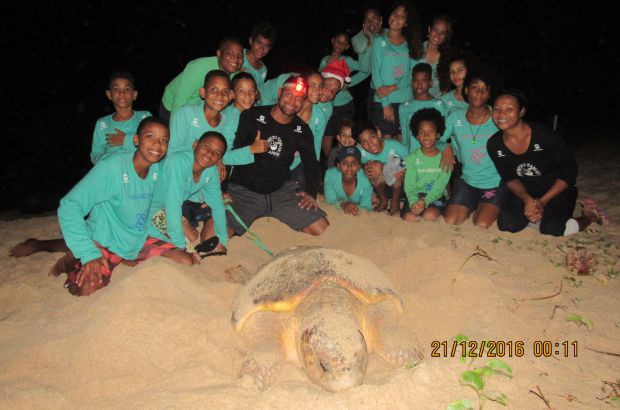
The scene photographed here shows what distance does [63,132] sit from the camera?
12367 mm

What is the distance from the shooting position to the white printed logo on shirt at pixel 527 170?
9.76 ft

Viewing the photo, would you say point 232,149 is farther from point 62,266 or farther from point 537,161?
point 537,161

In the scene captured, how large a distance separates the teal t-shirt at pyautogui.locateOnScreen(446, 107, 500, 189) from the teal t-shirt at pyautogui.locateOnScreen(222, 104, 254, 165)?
6.17 feet

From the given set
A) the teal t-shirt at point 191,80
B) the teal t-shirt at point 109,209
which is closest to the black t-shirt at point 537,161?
the teal t-shirt at point 191,80

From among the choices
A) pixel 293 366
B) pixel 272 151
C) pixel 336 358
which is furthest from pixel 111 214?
pixel 336 358

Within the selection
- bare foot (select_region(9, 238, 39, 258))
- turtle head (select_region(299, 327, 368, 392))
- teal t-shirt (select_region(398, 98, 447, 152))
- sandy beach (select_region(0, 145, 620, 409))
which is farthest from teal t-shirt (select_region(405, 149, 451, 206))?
bare foot (select_region(9, 238, 39, 258))

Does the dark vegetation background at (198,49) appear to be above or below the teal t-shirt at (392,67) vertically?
above

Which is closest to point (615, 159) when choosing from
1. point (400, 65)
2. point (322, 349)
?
point (400, 65)

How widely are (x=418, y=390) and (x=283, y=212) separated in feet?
6.79

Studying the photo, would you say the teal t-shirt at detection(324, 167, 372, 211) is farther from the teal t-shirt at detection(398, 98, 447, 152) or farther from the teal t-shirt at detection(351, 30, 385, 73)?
the teal t-shirt at detection(351, 30, 385, 73)

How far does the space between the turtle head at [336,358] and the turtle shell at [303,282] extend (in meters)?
0.34

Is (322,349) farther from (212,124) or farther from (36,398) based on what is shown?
(212,124)

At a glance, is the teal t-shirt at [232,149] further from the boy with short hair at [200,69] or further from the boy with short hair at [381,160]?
the boy with short hair at [381,160]

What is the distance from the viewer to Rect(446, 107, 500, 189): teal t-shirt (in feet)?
10.6
